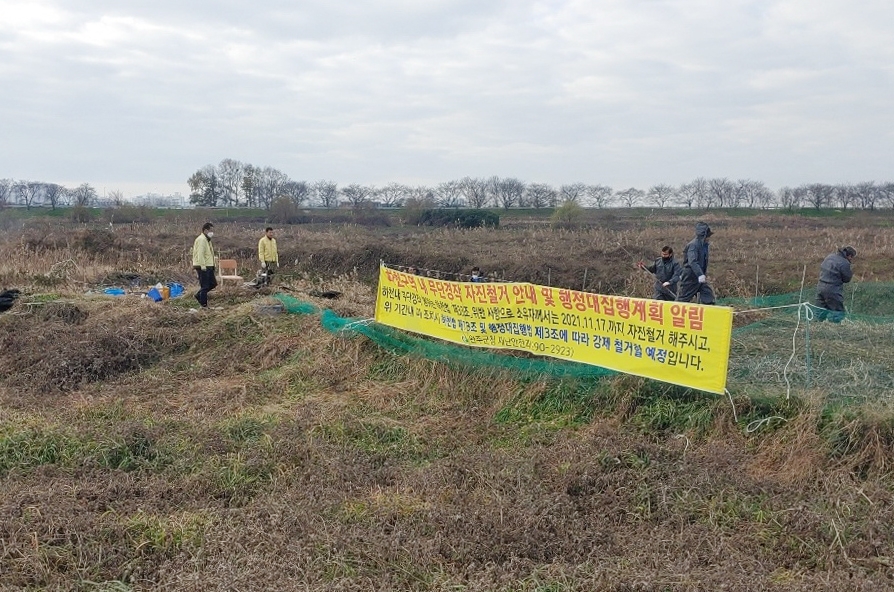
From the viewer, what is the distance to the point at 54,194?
223 feet

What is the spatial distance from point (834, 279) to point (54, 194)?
2885 inches

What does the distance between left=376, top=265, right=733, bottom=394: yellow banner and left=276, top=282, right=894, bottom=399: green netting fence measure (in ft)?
0.60

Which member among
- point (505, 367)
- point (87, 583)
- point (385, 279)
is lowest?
point (87, 583)

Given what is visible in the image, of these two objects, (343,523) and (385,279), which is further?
(385,279)

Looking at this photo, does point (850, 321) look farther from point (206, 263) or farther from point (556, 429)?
point (206, 263)

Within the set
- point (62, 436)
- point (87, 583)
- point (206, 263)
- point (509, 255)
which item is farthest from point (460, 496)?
point (509, 255)

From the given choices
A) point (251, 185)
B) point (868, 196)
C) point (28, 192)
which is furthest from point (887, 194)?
point (28, 192)

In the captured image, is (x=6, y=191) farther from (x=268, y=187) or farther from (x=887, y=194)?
(x=887, y=194)

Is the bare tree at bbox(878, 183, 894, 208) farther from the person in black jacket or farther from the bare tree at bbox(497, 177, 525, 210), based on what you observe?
the person in black jacket

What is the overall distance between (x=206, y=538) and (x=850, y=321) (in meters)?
8.17

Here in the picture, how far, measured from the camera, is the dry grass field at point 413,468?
4.04 meters

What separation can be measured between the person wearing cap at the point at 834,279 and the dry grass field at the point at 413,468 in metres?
1.19

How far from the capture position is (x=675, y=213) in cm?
6116

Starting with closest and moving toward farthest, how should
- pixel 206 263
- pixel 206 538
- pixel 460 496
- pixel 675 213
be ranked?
pixel 206 538
pixel 460 496
pixel 206 263
pixel 675 213
